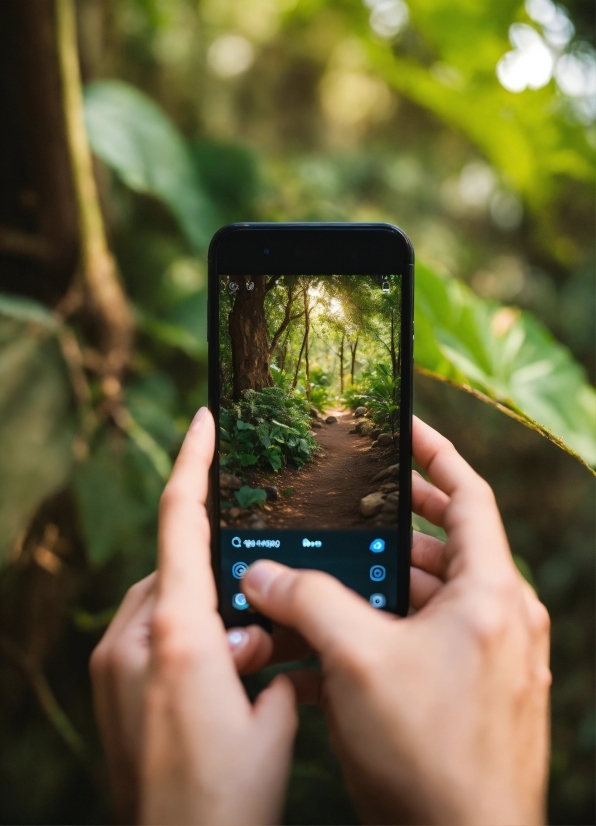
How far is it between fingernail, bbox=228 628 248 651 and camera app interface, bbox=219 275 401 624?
0.04 meters

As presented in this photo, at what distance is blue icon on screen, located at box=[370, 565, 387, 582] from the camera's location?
1.31 ft

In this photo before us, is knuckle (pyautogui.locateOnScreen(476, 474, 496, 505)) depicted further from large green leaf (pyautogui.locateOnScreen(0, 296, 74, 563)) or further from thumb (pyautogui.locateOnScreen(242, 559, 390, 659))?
large green leaf (pyautogui.locateOnScreen(0, 296, 74, 563))

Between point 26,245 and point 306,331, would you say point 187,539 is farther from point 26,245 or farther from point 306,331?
point 26,245

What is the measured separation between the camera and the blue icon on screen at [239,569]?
40 cm

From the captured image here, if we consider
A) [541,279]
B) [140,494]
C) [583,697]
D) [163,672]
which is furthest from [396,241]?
[541,279]

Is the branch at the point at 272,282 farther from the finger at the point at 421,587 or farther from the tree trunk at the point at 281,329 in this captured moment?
the finger at the point at 421,587

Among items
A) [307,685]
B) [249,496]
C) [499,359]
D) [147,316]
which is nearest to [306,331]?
[249,496]

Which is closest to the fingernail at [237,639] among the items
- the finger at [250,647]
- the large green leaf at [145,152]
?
the finger at [250,647]

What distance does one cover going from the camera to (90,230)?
0.75 metres

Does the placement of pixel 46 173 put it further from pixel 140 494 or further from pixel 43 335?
pixel 140 494

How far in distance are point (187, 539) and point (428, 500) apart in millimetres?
180

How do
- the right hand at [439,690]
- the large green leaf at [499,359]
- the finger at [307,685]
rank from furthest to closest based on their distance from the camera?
the large green leaf at [499,359], the finger at [307,685], the right hand at [439,690]

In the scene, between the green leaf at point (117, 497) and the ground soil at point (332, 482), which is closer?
the ground soil at point (332, 482)

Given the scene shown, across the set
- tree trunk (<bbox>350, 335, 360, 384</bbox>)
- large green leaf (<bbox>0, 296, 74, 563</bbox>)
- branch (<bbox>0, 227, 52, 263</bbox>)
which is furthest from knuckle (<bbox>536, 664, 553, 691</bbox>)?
branch (<bbox>0, 227, 52, 263</bbox>)
